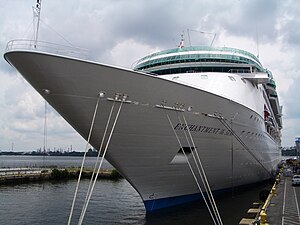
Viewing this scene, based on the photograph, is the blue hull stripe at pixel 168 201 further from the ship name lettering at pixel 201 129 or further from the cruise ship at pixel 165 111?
the ship name lettering at pixel 201 129

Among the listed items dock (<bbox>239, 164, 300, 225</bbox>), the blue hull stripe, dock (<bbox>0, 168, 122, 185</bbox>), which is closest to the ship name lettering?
the blue hull stripe

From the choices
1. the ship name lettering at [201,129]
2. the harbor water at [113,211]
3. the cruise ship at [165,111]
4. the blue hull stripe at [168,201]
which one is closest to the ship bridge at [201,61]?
the cruise ship at [165,111]

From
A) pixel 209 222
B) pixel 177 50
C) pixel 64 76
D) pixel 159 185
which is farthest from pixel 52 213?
pixel 177 50

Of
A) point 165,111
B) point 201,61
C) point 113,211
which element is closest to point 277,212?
point 165,111

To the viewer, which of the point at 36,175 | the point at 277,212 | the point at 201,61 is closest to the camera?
the point at 277,212

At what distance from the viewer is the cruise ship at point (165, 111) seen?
9.89 metres

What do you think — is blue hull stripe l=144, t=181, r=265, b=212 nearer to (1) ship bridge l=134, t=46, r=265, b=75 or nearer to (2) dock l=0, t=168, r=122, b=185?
(1) ship bridge l=134, t=46, r=265, b=75

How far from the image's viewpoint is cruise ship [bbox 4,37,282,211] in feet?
32.4

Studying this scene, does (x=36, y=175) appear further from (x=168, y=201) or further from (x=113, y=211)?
(x=168, y=201)

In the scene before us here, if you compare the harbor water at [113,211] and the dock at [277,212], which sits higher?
the dock at [277,212]

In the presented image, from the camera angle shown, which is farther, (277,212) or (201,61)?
(201,61)

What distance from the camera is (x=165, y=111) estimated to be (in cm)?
1166

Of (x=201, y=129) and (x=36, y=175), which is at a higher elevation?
(x=201, y=129)

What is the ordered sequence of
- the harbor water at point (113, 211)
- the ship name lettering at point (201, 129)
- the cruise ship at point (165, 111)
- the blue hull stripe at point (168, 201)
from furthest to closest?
the harbor water at point (113, 211) < the blue hull stripe at point (168, 201) < the ship name lettering at point (201, 129) < the cruise ship at point (165, 111)
